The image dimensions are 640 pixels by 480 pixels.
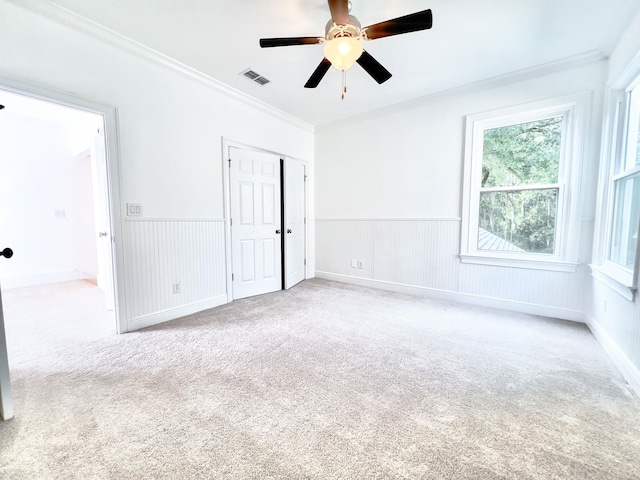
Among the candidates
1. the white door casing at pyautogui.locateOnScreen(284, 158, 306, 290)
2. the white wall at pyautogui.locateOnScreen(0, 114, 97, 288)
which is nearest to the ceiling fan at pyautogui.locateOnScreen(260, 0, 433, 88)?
the white door casing at pyautogui.locateOnScreen(284, 158, 306, 290)

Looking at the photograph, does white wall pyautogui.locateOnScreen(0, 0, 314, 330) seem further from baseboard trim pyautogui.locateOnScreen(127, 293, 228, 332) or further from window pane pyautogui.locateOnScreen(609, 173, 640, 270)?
window pane pyautogui.locateOnScreen(609, 173, 640, 270)

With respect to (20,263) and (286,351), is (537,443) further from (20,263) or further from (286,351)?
(20,263)

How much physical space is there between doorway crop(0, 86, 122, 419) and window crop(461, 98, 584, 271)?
4962 mm

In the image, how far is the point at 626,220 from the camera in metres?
2.21

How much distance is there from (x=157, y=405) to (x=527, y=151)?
14.0 ft

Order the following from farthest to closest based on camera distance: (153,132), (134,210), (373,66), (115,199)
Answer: (153,132)
(134,210)
(115,199)
(373,66)

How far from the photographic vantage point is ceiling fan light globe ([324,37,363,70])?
1883 millimetres

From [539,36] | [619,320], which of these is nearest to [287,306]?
[619,320]

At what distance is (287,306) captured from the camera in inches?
132

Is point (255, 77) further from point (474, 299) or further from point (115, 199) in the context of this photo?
point (474, 299)

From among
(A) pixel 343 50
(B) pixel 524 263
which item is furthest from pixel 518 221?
(A) pixel 343 50

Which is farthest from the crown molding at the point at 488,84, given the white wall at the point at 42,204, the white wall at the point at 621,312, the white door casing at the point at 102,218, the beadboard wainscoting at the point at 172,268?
the white wall at the point at 42,204

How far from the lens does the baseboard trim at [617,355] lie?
1723mm

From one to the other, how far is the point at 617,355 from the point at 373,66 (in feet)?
9.80
